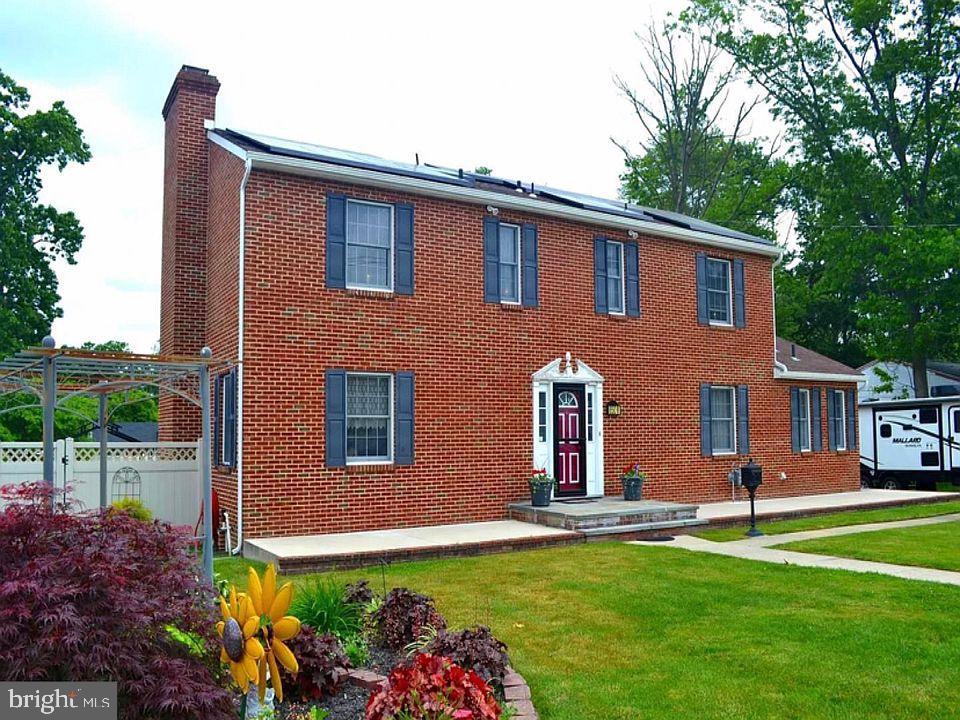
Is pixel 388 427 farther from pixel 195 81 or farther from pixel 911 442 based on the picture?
pixel 911 442

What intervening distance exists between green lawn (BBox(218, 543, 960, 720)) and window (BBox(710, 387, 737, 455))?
7.57m

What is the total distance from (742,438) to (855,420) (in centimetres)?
480

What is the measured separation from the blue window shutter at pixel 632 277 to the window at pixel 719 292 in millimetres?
2357

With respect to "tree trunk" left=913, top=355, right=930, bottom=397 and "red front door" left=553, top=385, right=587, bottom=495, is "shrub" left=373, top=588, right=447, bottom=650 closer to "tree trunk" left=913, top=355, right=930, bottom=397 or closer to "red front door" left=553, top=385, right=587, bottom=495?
"red front door" left=553, top=385, right=587, bottom=495

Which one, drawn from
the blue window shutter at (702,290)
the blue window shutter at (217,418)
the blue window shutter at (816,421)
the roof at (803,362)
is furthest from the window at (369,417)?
the blue window shutter at (816,421)

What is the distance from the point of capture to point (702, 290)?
18.4m

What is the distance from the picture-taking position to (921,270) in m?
28.2

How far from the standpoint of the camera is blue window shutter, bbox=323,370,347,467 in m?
13.1

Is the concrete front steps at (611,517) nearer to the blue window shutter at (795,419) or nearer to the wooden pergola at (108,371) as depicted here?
the blue window shutter at (795,419)

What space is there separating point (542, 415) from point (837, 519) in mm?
6243

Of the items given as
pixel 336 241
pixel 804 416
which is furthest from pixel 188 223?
pixel 804 416

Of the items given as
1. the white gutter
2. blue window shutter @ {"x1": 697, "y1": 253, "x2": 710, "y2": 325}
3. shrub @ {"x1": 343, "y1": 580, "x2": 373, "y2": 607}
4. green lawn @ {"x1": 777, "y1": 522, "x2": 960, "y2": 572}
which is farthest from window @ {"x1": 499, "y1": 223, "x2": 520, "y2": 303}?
shrub @ {"x1": 343, "y1": 580, "x2": 373, "y2": 607}

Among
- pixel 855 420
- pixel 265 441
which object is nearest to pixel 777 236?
pixel 855 420

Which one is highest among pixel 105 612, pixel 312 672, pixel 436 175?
pixel 436 175
